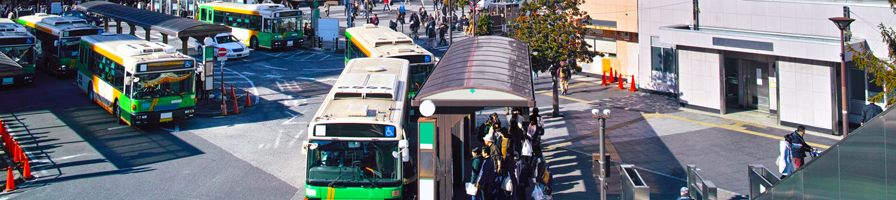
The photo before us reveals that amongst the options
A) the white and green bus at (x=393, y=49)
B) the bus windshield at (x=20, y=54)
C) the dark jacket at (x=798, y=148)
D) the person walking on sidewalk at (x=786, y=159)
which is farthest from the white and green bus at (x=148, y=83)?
the dark jacket at (x=798, y=148)

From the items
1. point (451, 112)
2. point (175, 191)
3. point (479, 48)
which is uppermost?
point (479, 48)

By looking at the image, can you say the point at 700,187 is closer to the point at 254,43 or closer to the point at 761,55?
the point at 761,55

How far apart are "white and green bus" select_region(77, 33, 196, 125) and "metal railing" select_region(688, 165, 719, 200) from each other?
45.3ft

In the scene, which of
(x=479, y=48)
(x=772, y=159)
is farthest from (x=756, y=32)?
(x=479, y=48)

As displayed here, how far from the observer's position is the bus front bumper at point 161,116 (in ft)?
68.1

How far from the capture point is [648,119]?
2303 centimetres

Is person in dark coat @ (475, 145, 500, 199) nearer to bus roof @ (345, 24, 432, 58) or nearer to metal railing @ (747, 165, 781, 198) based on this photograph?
metal railing @ (747, 165, 781, 198)

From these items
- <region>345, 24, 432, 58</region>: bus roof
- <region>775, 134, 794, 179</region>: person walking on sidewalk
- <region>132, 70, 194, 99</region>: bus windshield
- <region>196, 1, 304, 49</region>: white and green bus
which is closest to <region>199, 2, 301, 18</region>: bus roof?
<region>196, 1, 304, 49</region>: white and green bus

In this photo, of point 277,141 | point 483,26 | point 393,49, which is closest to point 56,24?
point 277,141

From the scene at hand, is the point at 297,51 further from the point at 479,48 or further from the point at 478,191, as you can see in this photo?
the point at 478,191

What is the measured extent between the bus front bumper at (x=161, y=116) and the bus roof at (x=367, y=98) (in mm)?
5701

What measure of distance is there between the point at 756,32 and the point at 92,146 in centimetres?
1884

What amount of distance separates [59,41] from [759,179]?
26.7 metres

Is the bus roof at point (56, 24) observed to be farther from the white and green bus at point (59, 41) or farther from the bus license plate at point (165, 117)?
the bus license plate at point (165, 117)
